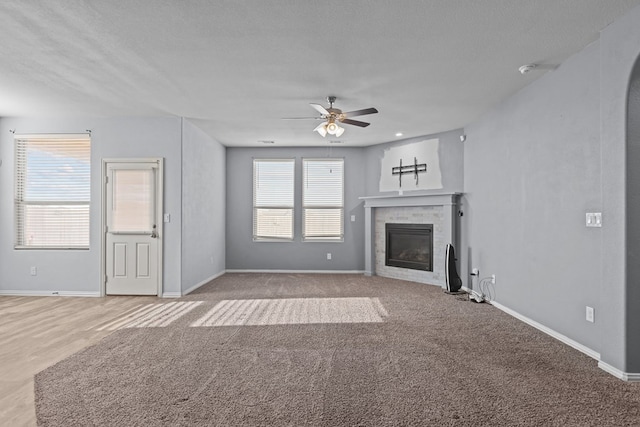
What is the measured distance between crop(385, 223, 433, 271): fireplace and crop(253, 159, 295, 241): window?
2.09 m

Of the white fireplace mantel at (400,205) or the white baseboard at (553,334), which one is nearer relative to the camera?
the white baseboard at (553,334)

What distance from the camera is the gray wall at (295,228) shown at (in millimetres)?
8050

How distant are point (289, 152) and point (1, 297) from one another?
213 inches

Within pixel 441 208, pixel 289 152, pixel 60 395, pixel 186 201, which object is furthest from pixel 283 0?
pixel 289 152

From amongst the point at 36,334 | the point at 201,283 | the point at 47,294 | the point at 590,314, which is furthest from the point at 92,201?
the point at 590,314

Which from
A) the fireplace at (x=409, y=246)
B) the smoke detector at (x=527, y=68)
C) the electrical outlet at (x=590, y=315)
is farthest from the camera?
the fireplace at (x=409, y=246)

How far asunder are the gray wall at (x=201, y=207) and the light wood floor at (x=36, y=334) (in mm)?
949

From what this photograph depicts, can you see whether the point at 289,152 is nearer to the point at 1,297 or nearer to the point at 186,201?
the point at 186,201

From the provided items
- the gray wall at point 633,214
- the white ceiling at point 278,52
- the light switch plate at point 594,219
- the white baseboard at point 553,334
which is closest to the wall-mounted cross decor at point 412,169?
Answer: the white ceiling at point 278,52

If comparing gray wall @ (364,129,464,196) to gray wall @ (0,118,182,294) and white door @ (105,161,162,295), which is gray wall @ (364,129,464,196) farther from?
white door @ (105,161,162,295)

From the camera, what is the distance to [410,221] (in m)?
7.27

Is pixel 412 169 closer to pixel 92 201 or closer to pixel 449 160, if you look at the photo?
pixel 449 160

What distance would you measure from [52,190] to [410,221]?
6.03 metres

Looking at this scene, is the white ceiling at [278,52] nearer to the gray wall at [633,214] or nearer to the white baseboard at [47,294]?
the gray wall at [633,214]
